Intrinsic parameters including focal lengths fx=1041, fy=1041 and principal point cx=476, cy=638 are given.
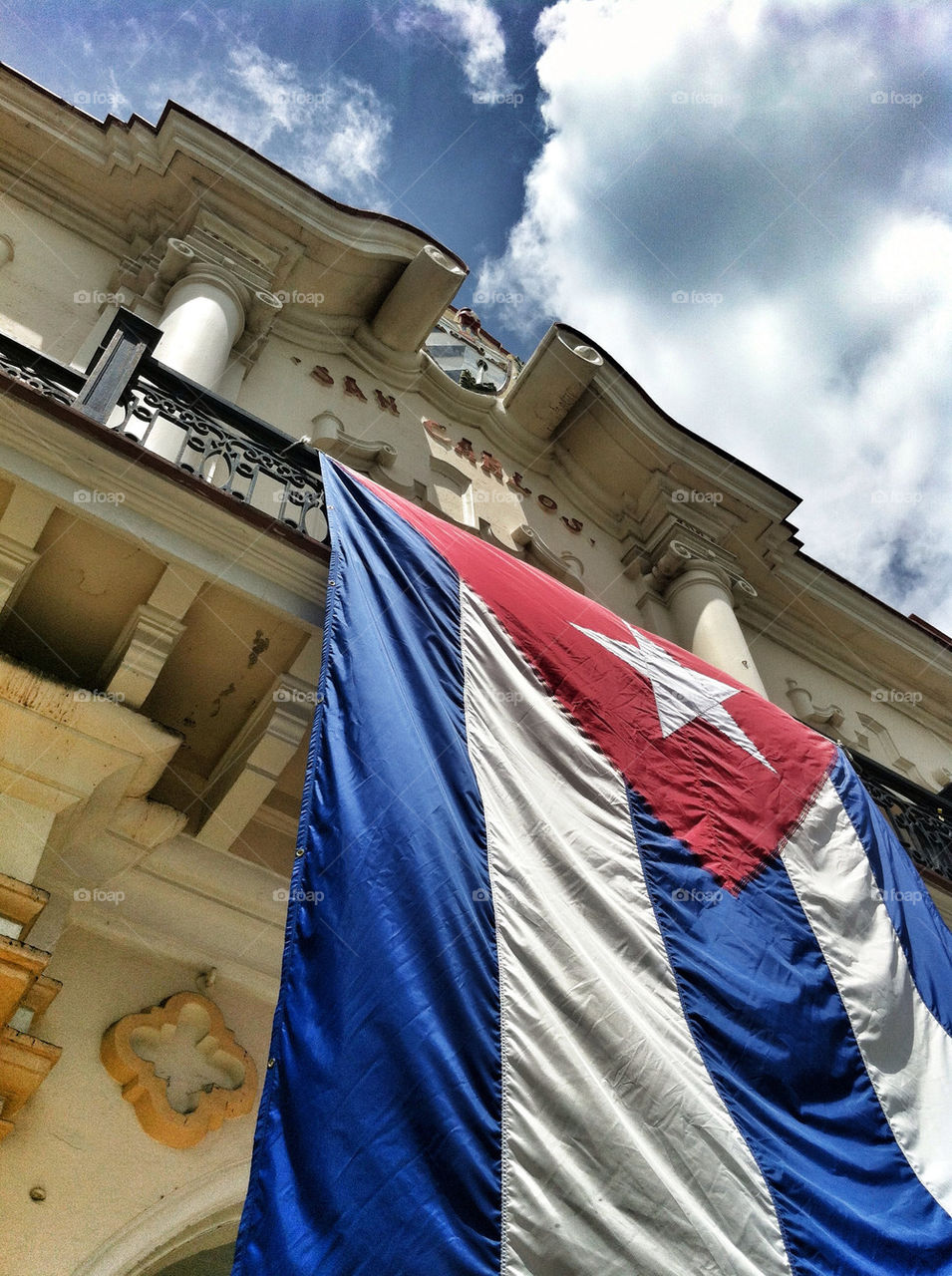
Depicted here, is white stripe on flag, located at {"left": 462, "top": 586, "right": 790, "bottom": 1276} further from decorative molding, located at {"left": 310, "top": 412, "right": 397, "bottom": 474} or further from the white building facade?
decorative molding, located at {"left": 310, "top": 412, "right": 397, "bottom": 474}

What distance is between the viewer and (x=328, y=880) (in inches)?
143

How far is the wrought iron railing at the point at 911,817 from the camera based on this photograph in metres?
8.03

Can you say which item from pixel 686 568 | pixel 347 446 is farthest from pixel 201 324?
pixel 686 568

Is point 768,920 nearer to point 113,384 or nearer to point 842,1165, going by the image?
point 842,1165

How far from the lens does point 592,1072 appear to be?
11.9 feet

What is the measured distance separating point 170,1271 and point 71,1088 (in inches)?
41.7

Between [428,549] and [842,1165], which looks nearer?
[842,1165]

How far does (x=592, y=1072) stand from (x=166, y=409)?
4.23 m

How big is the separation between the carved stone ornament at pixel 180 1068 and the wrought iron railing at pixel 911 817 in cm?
516

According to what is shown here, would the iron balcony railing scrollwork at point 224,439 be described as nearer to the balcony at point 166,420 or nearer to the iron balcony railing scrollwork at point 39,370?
the balcony at point 166,420

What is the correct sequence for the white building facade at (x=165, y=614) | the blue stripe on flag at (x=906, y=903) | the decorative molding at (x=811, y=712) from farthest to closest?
the decorative molding at (x=811, y=712) → the blue stripe on flag at (x=906, y=903) → the white building facade at (x=165, y=614)

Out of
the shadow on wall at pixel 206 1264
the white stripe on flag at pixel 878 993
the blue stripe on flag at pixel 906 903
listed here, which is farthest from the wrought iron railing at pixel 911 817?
the shadow on wall at pixel 206 1264

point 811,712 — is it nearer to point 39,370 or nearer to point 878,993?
point 878,993

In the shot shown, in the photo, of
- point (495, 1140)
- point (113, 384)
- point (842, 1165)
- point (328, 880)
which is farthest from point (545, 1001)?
point (113, 384)
